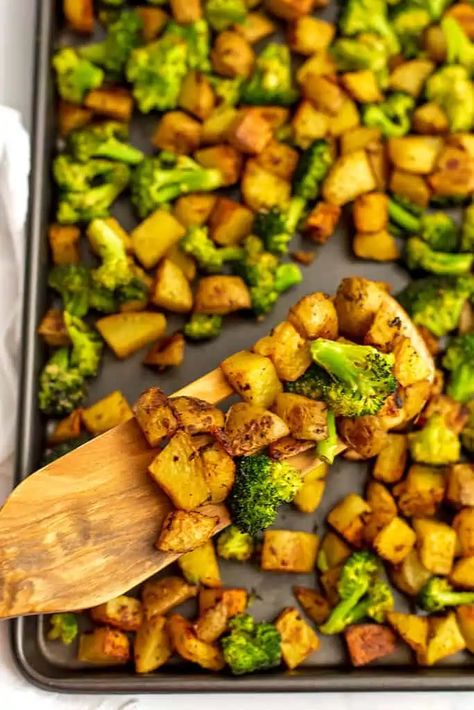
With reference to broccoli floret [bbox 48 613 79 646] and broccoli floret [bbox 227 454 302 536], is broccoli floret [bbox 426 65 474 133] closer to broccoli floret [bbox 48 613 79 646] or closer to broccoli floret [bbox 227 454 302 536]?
broccoli floret [bbox 227 454 302 536]

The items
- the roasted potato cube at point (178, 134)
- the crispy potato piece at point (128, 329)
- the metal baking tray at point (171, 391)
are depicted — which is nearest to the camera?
the metal baking tray at point (171, 391)

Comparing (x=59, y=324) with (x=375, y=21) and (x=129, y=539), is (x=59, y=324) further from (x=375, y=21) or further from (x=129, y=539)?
(x=375, y=21)

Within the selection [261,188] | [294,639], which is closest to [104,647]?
[294,639]

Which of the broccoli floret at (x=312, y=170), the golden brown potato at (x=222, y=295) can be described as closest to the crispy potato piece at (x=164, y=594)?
the golden brown potato at (x=222, y=295)

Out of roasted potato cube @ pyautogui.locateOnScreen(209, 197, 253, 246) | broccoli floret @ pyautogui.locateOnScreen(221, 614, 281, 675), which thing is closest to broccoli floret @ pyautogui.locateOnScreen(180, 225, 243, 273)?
roasted potato cube @ pyautogui.locateOnScreen(209, 197, 253, 246)

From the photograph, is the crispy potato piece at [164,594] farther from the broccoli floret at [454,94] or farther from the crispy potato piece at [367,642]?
the broccoli floret at [454,94]

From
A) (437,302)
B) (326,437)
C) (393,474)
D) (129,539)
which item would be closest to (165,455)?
(129,539)
